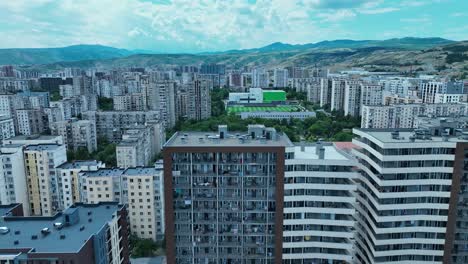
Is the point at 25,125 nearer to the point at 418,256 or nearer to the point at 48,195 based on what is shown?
the point at 48,195

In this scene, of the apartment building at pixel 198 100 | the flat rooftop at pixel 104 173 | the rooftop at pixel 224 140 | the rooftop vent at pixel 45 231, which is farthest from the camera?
the apartment building at pixel 198 100

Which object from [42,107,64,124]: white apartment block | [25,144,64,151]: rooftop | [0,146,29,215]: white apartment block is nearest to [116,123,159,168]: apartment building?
[25,144,64,151]: rooftop

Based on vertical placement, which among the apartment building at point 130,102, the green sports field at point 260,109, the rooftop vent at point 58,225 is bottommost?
the green sports field at point 260,109

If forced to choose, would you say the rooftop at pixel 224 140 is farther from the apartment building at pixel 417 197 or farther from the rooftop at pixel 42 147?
the rooftop at pixel 42 147

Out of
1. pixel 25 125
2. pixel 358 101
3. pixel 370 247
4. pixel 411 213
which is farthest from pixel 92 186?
pixel 358 101

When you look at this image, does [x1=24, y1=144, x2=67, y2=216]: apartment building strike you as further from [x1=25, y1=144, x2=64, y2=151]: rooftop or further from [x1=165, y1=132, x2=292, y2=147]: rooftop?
[x1=165, y1=132, x2=292, y2=147]: rooftop

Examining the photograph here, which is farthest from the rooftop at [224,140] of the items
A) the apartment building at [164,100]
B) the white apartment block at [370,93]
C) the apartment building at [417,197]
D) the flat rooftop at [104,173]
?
the white apartment block at [370,93]
